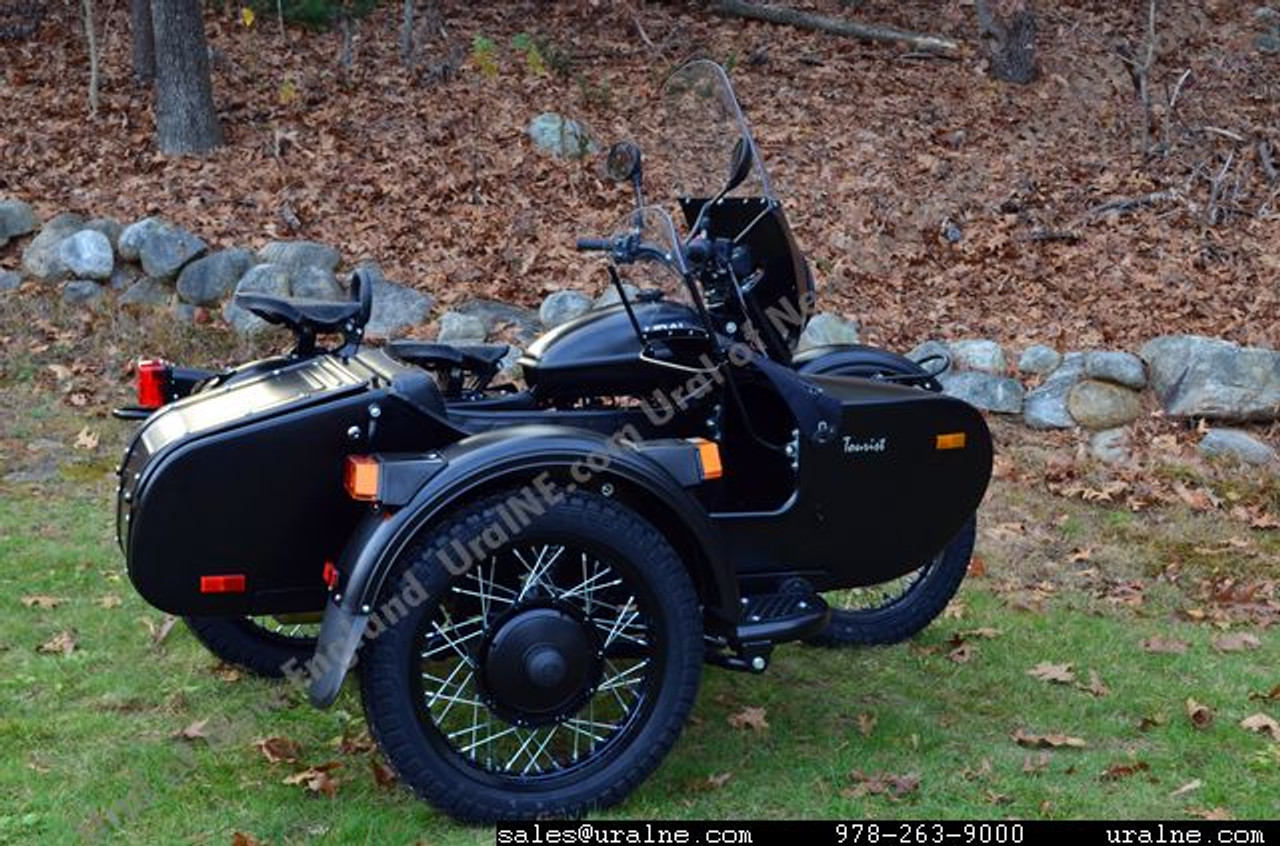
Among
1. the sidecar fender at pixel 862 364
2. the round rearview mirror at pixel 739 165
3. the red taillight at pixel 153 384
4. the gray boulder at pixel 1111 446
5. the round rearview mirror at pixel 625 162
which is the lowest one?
the gray boulder at pixel 1111 446

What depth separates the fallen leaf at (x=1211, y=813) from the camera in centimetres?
408

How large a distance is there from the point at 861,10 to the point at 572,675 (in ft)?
32.3

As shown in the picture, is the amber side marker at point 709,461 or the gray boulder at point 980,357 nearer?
the amber side marker at point 709,461

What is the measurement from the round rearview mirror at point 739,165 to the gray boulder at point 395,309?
4245mm

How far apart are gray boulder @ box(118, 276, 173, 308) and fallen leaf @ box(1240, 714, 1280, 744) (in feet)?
21.0

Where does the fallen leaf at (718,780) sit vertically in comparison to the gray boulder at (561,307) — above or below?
above

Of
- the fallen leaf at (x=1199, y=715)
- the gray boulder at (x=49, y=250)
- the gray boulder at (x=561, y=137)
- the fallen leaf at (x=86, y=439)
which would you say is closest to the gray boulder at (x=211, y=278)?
the gray boulder at (x=49, y=250)

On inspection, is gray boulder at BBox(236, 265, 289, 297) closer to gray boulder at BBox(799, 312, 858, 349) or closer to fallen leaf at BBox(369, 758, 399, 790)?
gray boulder at BBox(799, 312, 858, 349)

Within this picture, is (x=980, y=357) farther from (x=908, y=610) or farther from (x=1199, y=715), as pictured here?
(x=1199, y=715)

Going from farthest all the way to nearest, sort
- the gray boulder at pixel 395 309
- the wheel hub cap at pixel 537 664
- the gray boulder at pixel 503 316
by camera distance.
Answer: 1. the gray boulder at pixel 395 309
2. the gray boulder at pixel 503 316
3. the wheel hub cap at pixel 537 664

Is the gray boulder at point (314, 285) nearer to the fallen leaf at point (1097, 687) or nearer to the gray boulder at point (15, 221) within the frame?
the gray boulder at point (15, 221)

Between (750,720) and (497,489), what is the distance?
123 centimetres

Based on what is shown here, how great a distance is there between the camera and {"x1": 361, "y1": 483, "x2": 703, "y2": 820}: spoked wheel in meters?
3.82

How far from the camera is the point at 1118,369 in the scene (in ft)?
26.2
